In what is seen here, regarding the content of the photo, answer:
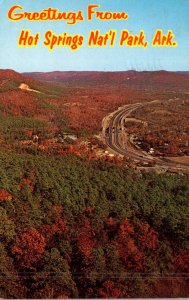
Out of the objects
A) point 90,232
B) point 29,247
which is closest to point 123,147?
point 90,232

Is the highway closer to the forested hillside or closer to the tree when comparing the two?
the forested hillside

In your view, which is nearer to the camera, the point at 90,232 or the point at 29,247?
the point at 29,247

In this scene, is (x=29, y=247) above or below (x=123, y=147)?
below

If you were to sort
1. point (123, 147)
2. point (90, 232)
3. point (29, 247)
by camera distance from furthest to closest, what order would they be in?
point (123, 147) < point (90, 232) < point (29, 247)

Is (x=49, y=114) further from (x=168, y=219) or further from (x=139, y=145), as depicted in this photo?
(x=168, y=219)

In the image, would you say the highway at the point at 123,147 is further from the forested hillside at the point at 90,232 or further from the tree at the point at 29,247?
the tree at the point at 29,247

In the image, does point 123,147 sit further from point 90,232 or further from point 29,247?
point 29,247

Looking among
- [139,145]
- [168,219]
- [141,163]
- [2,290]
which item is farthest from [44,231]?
[139,145]
